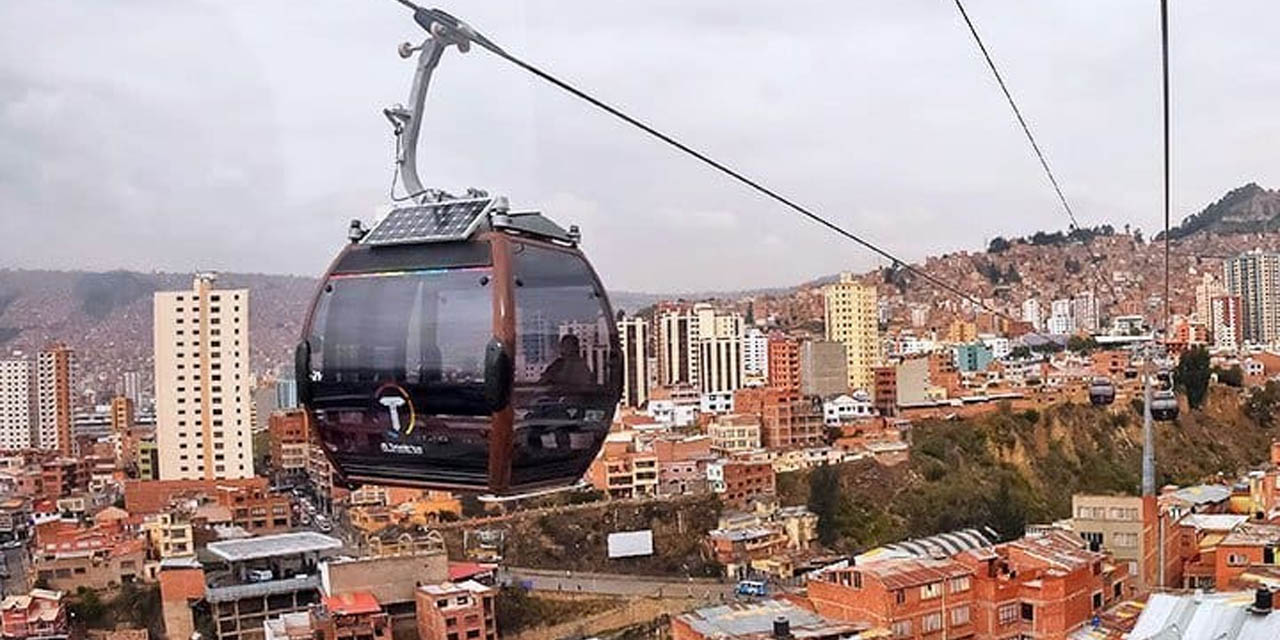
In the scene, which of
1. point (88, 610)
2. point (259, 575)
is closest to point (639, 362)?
point (259, 575)

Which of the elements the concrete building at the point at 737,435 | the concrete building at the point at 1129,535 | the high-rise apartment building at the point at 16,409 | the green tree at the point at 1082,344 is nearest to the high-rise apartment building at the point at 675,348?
the concrete building at the point at 737,435

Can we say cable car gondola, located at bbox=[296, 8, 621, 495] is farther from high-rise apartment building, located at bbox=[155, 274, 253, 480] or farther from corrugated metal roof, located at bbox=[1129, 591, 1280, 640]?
high-rise apartment building, located at bbox=[155, 274, 253, 480]

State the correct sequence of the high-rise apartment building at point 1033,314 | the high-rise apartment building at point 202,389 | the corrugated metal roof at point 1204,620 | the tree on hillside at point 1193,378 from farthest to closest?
the high-rise apartment building at point 1033,314, the tree on hillside at point 1193,378, the high-rise apartment building at point 202,389, the corrugated metal roof at point 1204,620

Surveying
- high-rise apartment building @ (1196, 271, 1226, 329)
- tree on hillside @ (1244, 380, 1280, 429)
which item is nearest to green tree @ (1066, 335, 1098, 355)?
high-rise apartment building @ (1196, 271, 1226, 329)

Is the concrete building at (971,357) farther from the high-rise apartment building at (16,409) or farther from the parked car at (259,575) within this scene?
the parked car at (259,575)

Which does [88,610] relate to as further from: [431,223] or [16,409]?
[431,223]
